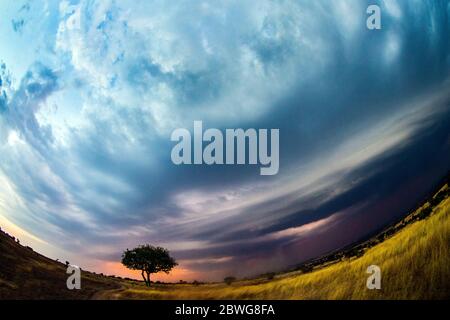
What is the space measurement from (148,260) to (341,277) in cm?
713

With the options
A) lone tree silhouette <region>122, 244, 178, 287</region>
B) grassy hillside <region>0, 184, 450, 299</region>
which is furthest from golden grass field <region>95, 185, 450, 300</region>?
lone tree silhouette <region>122, 244, 178, 287</region>

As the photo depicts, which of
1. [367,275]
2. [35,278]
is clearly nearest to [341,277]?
[367,275]

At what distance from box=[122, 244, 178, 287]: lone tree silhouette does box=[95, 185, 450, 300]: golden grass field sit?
2.81 ft

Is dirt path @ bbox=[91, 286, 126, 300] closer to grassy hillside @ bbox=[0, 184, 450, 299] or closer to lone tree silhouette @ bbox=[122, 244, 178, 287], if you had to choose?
grassy hillside @ bbox=[0, 184, 450, 299]

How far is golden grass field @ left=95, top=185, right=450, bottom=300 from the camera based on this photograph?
9352mm

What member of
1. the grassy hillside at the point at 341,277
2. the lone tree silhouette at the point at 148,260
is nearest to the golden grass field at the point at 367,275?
the grassy hillside at the point at 341,277

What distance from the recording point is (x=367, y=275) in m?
9.97

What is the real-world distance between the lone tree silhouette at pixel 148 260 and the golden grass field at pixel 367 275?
86 cm

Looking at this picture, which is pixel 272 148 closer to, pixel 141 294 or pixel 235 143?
pixel 235 143

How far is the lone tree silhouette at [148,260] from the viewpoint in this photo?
11056 mm

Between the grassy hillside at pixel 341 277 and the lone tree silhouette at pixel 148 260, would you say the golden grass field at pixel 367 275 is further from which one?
the lone tree silhouette at pixel 148 260

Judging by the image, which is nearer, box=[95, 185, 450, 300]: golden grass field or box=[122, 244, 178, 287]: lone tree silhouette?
box=[95, 185, 450, 300]: golden grass field
